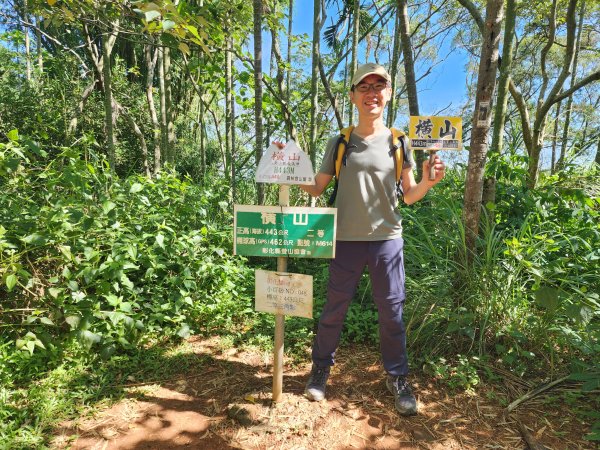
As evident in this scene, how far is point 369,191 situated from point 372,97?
51 cm

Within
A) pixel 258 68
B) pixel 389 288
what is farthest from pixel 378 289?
pixel 258 68

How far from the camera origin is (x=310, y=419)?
198cm

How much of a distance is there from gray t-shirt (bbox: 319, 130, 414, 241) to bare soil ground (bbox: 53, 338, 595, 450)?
3.46 feet

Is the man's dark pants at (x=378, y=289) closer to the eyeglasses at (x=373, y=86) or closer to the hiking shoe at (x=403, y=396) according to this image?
the hiking shoe at (x=403, y=396)

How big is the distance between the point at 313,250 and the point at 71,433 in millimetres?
1625

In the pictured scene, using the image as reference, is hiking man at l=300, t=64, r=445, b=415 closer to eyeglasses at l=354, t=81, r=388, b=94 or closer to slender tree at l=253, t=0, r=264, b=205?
eyeglasses at l=354, t=81, r=388, b=94

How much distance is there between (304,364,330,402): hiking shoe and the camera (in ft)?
6.91

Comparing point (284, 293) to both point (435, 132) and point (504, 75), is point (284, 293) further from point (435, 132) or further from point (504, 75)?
point (504, 75)

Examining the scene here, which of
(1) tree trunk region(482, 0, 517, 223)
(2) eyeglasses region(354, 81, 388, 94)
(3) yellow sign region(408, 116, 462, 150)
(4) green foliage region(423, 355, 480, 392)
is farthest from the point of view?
(1) tree trunk region(482, 0, 517, 223)

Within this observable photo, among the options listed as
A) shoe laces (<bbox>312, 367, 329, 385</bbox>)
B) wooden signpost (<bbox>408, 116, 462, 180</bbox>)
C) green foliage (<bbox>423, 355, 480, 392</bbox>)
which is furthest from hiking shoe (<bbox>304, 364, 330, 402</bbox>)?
wooden signpost (<bbox>408, 116, 462, 180</bbox>)

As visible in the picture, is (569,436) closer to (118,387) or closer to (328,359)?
(328,359)

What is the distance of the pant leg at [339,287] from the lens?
1.98 metres

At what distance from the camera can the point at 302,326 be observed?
2963mm

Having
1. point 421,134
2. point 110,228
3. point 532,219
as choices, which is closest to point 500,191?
point 532,219
